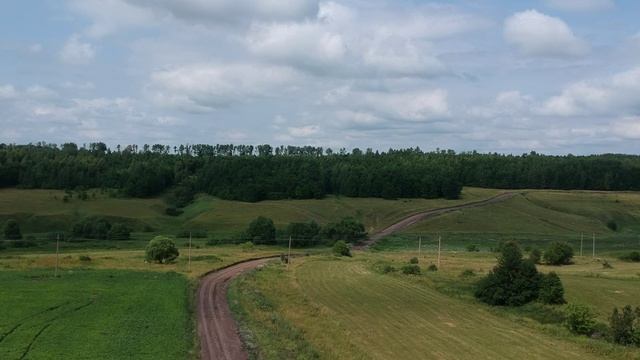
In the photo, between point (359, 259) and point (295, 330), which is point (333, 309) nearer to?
point (295, 330)

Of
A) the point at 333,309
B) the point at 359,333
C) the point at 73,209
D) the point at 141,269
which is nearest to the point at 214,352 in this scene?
the point at 359,333

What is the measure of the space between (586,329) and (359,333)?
51.3 ft

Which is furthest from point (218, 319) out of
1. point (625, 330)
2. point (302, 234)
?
point (302, 234)

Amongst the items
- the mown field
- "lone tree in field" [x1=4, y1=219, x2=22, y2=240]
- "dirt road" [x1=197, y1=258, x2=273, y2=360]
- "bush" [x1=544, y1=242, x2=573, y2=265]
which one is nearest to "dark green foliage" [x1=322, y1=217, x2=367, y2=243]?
"bush" [x1=544, y1=242, x2=573, y2=265]

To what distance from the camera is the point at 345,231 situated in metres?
144

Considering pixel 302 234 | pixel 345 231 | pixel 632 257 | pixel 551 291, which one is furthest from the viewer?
pixel 345 231

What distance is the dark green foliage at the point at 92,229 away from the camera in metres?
144

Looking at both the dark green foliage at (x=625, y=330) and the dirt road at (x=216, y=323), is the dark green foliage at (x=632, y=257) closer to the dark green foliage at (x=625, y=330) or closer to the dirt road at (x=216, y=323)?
the dirt road at (x=216, y=323)

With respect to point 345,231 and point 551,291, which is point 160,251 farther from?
point 345,231

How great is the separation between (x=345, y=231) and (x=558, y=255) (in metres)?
55.4

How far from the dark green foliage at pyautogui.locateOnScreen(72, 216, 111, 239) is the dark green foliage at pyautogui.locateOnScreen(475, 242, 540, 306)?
334 feet

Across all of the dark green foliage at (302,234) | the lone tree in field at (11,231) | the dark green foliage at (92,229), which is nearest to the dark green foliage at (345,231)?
the dark green foliage at (302,234)

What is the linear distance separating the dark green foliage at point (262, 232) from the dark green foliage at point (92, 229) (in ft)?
105

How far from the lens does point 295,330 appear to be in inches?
1633
